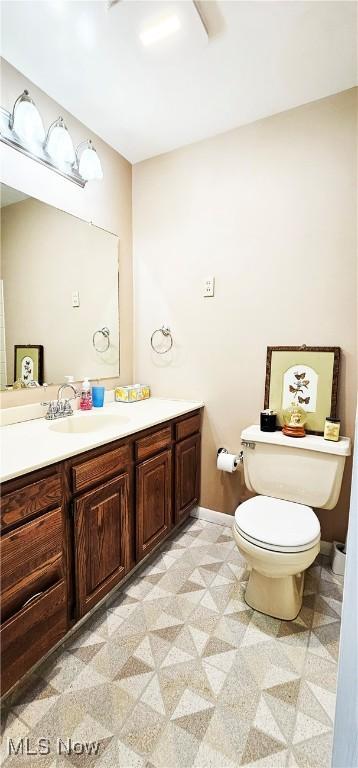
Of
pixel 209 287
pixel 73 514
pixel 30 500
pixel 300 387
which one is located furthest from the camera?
pixel 209 287

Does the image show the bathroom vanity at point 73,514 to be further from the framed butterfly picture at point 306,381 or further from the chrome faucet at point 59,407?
the framed butterfly picture at point 306,381

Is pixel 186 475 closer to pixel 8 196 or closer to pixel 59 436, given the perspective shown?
pixel 59 436

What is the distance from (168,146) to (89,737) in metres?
2.84

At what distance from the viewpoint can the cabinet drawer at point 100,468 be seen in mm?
1167

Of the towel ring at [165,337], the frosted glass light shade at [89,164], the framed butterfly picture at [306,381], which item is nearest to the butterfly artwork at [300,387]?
the framed butterfly picture at [306,381]

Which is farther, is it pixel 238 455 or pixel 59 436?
pixel 238 455

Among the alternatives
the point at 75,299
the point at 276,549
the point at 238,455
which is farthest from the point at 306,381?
the point at 75,299

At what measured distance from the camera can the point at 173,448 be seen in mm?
1817

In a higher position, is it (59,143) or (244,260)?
(59,143)

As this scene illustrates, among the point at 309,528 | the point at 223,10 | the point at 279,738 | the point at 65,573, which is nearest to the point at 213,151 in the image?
the point at 223,10

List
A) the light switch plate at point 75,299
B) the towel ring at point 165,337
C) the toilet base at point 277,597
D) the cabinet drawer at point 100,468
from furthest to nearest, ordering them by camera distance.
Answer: the towel ring at point 165,337 < the light switch plate at point 75,299 < the toilet base at point 277,597 < the cabinet drawer at point 100,468

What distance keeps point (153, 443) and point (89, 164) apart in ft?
5.21

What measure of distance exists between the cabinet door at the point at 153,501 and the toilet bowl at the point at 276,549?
0.47 metres

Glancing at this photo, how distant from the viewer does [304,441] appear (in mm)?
1562
